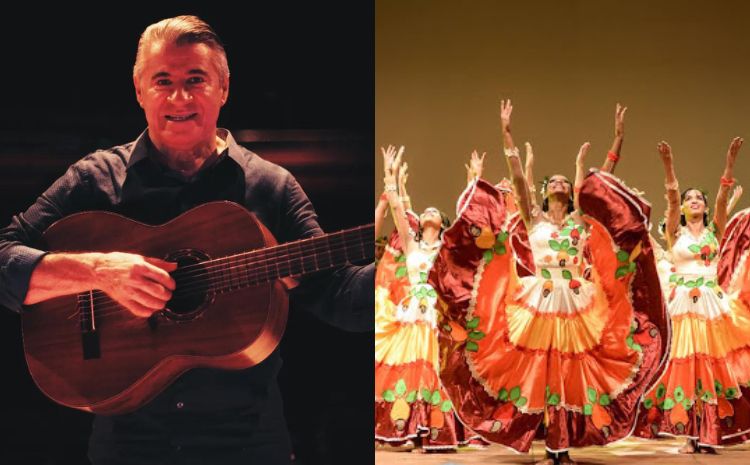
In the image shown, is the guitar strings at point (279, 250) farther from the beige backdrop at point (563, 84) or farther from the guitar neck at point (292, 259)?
the beige backdrop at point (563, 84)

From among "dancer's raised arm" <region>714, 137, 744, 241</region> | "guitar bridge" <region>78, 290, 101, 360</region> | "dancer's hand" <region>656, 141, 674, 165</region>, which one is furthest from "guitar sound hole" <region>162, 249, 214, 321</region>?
"dancer's raised arm" <region>714, 137, 744, 241</region>

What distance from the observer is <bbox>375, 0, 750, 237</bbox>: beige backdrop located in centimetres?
941

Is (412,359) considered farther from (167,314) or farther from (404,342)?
(167,314)

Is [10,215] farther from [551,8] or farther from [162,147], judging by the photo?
[551,8]

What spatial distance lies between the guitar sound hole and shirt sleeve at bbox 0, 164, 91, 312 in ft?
1.33

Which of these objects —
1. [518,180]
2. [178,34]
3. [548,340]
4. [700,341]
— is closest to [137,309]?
[178,34]

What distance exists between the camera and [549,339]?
5727mm

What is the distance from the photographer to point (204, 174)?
392cm

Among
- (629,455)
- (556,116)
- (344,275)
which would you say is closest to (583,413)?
(629,455)

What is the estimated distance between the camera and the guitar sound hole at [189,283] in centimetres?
388

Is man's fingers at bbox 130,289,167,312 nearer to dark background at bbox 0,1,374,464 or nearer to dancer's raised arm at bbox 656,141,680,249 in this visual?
dark background at bbox 0,1,374,464

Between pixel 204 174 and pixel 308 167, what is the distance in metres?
0.37

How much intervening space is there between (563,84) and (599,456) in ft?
13.3

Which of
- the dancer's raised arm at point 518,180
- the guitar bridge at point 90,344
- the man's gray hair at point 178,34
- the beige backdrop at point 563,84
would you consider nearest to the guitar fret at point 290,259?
the guitar bridge at point 90,344
